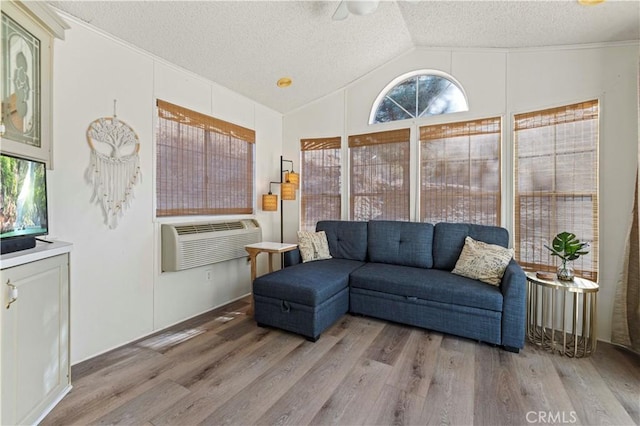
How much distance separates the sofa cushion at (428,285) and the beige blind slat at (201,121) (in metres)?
2.19

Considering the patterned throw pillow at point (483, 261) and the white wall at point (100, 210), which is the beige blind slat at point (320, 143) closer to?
the white wall at point (100, 210)

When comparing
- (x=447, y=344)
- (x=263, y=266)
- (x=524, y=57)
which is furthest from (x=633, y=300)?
(x=263, y=266)

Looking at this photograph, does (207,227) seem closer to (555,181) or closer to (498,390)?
(498,390)

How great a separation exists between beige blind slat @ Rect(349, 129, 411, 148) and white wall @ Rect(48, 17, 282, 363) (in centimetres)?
190

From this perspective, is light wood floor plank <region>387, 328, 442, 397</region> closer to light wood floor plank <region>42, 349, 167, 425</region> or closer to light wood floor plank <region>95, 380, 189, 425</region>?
light wood floor plank <region>95, 380, 189, 425</region>

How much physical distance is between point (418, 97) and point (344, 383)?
3284 mm

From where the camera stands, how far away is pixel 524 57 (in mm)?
2924

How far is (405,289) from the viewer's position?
272 centimetres

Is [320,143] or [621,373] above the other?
[320,143]

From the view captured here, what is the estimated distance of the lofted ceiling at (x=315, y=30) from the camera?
2.19 m

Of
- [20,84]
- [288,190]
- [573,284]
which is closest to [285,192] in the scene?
[288,190]

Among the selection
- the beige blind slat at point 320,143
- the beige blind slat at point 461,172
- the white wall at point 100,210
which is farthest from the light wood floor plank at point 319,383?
the beige blind slat at point 320,143

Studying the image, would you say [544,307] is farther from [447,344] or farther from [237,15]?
[237,15]

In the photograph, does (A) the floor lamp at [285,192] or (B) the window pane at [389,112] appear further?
(A) the floor lamp at [285,192]
